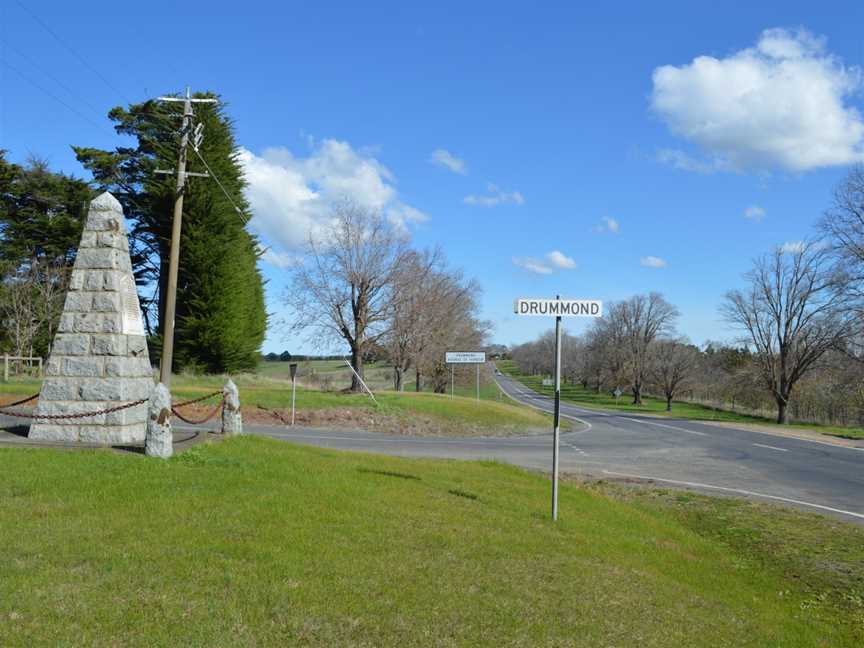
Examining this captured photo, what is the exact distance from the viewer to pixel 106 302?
38.9 ft

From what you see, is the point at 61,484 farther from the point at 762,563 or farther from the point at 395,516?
the point at 762,563

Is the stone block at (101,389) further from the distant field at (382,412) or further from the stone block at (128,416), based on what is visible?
the distant field at (382,412)

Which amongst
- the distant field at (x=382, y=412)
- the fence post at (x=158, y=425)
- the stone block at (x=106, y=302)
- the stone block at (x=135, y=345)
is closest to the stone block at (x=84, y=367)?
the stone block at (x=135, y=345)

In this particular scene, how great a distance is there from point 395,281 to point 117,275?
896 inches

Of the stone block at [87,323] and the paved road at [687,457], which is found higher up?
the stone block at [87,323]

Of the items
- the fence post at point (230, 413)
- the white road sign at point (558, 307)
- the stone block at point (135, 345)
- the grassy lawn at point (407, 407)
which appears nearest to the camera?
the white road sign at point (558, 307)

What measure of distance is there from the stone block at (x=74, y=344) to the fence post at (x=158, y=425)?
2.67 metres

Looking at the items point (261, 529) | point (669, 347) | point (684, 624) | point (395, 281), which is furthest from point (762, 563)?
point (669, 347)

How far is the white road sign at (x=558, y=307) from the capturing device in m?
9.32

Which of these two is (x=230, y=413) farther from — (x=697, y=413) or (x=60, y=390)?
(x=697, y=413)

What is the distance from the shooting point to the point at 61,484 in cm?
816

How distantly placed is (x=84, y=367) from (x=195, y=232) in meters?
27.9

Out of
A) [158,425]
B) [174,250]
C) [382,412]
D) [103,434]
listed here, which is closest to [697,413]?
[382,412]

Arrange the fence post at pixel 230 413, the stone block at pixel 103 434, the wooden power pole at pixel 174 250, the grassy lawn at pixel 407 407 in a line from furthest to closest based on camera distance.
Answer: the grassy lawn at pixel 407 407 < the wooden power pole at pixel 174 250 < the fence post at pixel 230 413 < the stone block at pixel 103 434
